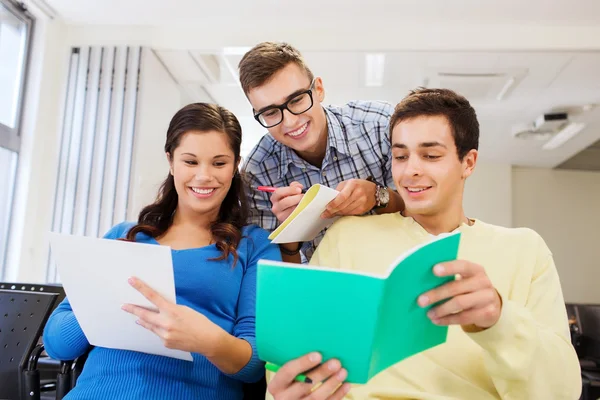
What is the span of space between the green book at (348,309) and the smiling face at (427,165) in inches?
20.4

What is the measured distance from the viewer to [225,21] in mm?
4285

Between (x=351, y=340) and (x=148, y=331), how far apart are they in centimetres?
56

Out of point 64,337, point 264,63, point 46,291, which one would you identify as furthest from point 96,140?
point 64,337

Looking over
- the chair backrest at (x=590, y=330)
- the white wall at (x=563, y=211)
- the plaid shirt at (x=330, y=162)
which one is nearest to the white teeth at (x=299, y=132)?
the plaid shirt at (x=330, y=162)

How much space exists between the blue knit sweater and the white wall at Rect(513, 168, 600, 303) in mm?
8020

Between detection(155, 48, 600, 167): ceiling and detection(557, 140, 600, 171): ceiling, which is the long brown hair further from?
detection(557, 140, 600, 171): ceiling

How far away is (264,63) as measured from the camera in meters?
1.71

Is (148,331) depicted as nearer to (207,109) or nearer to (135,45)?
(207,109)

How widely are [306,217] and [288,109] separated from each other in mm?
508

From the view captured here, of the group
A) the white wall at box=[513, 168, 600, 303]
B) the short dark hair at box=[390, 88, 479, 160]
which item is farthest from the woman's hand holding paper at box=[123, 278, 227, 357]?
the white wall at box=[513, 168, 600, 303]

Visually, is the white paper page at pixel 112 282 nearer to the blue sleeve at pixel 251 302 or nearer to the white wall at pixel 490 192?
the blue sleeve at pixel 251 302

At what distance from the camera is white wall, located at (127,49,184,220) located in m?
4.24

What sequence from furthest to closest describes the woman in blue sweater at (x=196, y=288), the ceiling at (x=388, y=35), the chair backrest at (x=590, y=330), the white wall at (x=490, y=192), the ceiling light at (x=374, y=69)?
the white wall at (x=490, y=192)
the ceiling light at (x=374, y=69)
the ceiling at (x=388, y=35)
the chair backrest at (x=590, y=330)
the woman in blue sweater at (x=196, y=288)

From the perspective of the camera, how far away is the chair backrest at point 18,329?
1.60m
